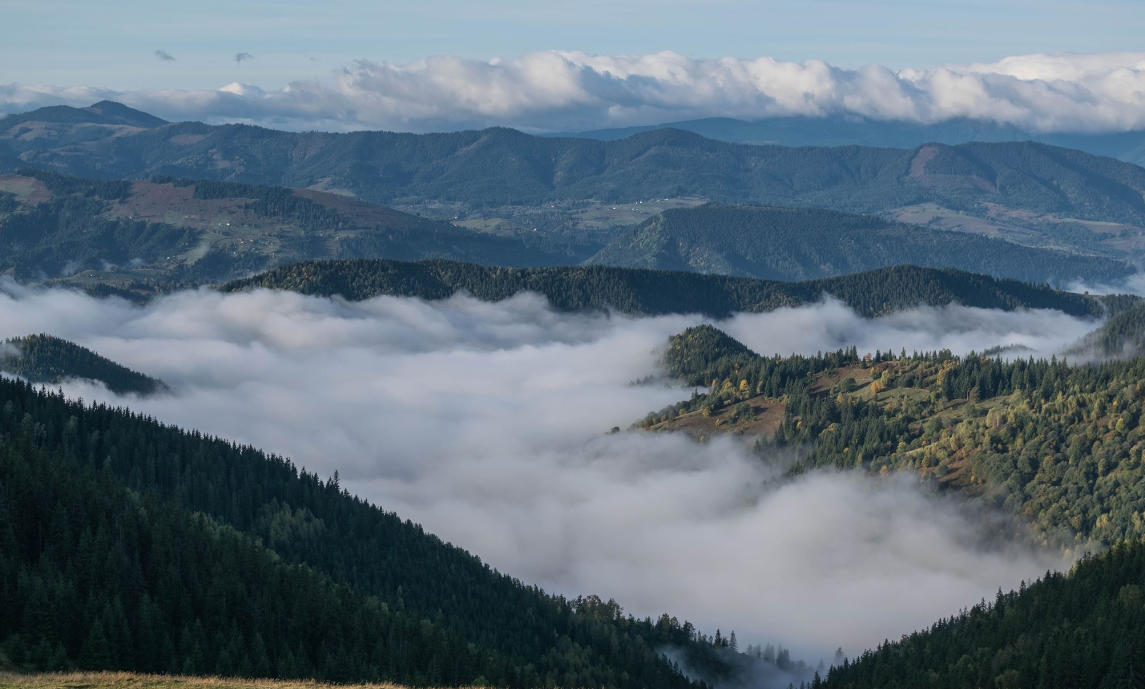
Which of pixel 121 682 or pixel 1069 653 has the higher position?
pixel 121 682

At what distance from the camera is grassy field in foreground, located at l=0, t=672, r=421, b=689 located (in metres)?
109

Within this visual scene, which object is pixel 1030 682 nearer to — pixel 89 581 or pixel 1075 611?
pixel 1075 611

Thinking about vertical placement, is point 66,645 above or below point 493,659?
above

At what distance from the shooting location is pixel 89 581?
534 feet

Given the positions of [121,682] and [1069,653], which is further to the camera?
[1069,653]

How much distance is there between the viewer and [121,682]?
369ft

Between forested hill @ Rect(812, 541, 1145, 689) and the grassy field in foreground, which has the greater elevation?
the grassy field in foreground

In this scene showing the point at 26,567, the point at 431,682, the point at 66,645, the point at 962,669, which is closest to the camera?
the point at 66,645

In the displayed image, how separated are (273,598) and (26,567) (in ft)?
118

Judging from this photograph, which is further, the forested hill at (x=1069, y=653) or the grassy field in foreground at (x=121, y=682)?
the forested hill at (x=1069, y=653)

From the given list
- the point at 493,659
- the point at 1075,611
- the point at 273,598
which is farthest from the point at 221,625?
the point at 1075,611

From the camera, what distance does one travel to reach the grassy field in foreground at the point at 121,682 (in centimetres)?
10906

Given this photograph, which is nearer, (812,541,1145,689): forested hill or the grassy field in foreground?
the grassy field in foreground

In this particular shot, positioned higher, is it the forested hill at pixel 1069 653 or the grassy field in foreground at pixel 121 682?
the grassy field in foreground at pixel 121 682
